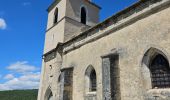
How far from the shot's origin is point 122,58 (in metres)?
8.45

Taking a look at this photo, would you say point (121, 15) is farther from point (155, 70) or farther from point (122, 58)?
point (155, 70)

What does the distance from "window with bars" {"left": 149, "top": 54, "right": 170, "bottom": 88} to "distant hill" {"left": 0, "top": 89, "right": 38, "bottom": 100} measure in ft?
155

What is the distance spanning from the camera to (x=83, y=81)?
35.0 ft

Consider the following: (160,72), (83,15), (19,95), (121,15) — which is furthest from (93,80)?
(19,95)

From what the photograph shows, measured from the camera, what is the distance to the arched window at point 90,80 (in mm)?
10336

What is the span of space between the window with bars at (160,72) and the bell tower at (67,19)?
8.84m

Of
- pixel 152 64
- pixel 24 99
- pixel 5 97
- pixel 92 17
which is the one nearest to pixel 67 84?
pixel 152 64

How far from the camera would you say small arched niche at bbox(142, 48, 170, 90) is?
6934 millimetres

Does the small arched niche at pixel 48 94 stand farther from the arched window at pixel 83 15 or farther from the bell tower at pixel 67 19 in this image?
the arched window at pixel 83 15

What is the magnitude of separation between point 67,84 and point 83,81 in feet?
4.07

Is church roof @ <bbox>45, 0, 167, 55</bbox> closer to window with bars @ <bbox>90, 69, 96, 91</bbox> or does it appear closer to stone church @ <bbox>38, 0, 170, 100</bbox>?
stone church @ <bbox>38, 0, 170, 100</bbox>

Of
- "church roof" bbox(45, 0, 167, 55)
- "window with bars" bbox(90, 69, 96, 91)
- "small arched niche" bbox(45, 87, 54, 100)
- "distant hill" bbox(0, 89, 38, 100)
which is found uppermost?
"church roof" bbox(45, 0, 167, 55)

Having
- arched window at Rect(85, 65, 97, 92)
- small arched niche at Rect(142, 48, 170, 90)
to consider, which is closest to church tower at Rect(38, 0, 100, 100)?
arched window at Rect(85, 65, 97, 92)

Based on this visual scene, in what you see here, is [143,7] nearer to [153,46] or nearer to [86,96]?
[153,46]
